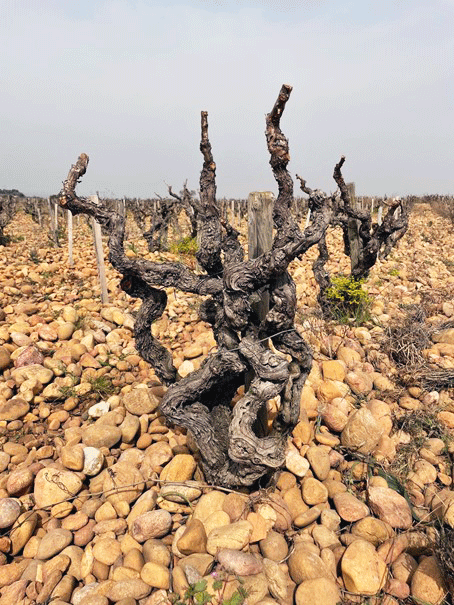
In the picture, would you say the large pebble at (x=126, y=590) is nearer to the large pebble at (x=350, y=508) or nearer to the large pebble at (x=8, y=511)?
the large pebble at (x=8, y=511)

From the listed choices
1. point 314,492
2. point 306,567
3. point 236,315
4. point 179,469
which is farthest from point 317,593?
point 236,315

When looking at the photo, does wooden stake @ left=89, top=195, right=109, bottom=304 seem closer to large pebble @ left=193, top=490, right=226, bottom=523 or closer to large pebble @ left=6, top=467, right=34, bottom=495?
large pebble @ left=6, top=467, right=34, bottom=495

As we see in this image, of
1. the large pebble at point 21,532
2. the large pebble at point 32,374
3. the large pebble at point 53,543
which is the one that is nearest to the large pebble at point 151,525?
the large pebble at point 53,543

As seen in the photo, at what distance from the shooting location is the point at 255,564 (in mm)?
2219

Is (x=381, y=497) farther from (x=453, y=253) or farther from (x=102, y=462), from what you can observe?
(x=453, y=253)

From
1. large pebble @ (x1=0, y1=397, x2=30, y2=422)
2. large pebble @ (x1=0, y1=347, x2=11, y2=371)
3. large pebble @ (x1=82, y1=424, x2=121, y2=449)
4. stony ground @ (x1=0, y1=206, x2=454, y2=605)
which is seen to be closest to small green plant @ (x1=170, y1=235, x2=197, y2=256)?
stony ground @ (x1=0, y1=206, x2=454, y2=605)

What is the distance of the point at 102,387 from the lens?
4109 mm

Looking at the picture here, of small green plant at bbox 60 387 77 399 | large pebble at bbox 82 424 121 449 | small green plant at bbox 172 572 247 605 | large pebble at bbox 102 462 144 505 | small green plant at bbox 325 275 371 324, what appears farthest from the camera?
small green plant at bbox 325 275 371 324

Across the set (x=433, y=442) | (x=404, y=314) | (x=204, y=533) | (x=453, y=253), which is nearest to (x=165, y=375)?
(x=204, y=533)

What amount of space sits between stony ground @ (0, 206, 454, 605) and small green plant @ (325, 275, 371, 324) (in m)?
0.69

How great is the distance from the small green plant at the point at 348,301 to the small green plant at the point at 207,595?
4.36m

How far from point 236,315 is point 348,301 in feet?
12.5

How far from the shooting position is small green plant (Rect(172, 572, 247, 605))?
201 cm

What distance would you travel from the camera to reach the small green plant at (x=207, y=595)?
201cm
